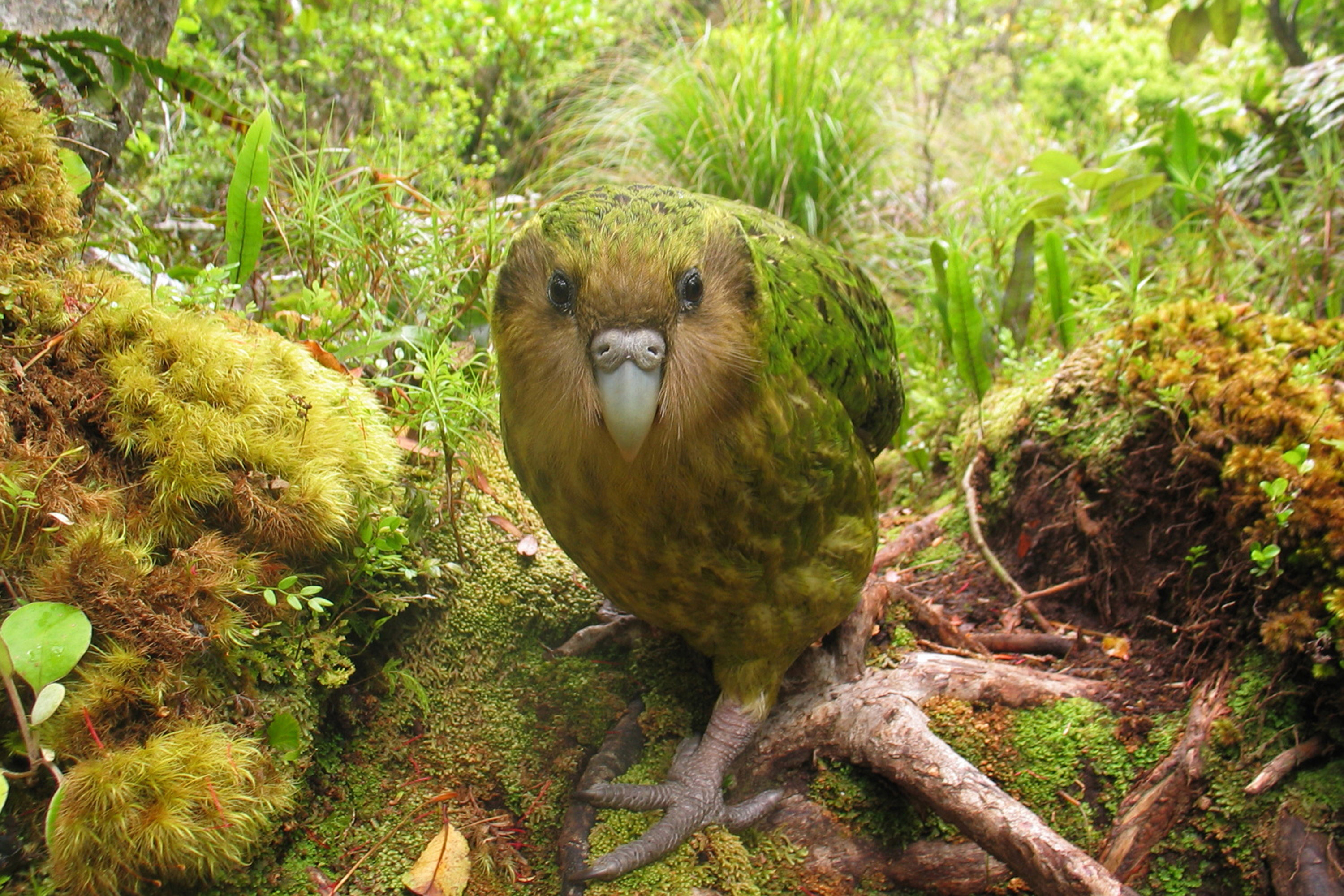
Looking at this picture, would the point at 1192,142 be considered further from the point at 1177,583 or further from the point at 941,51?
the point at 941,51

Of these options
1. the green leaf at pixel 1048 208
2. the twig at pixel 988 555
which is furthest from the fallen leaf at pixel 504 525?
the green leaf at pixel 1048 208

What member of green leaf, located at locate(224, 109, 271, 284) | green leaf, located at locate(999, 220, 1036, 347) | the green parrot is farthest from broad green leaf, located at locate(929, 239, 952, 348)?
green leaf, located at locate(224, 109, 271, 284)

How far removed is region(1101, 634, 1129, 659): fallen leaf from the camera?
276cm

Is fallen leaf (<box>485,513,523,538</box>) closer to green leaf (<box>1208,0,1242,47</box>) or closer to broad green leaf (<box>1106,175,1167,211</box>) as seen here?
broad green leaf (<box>1106,175,1167,211</box>)

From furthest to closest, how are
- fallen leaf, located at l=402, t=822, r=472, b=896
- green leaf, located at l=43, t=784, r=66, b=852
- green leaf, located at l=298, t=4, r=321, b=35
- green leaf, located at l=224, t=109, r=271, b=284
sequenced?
green leaf, located at l=298, t=4, r=321, b=35 → green leaf, located at l=224, t=109, r=271, b=284 → fallen leaf, located at l=402, t=822, r=472, b=896 → green leaf, located at l=43, t=784, r=66, b=852

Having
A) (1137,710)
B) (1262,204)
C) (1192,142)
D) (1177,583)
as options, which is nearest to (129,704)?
(1137,710)

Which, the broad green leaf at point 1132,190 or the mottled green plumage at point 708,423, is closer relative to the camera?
the mottled green plumage at point 708,423

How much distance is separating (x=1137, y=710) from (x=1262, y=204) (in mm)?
3655

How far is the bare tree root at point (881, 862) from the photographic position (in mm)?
2303

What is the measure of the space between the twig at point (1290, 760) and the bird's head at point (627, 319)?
5.49ft

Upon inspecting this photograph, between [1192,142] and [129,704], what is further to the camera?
[1192,142]

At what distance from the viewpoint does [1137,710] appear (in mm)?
2535

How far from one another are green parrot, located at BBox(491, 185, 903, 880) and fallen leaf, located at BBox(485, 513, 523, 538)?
72 centimetres

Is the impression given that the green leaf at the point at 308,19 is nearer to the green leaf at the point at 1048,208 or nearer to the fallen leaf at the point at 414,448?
the fallen leaf at the point at 414,448
